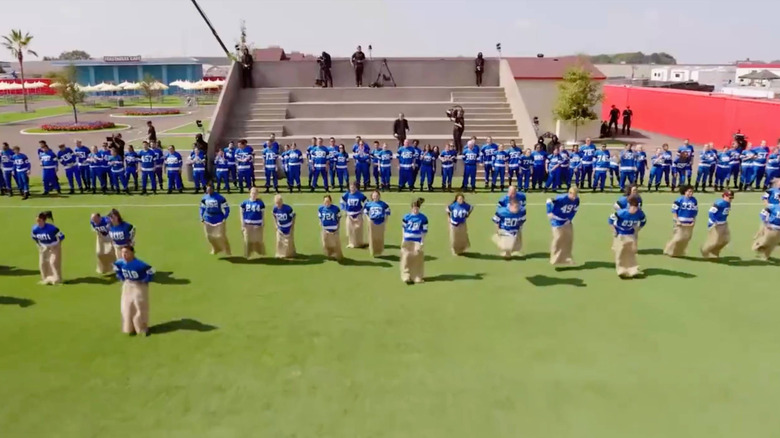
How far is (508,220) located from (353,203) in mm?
3575

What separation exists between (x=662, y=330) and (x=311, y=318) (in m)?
5.76

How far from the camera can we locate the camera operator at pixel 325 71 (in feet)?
97.2

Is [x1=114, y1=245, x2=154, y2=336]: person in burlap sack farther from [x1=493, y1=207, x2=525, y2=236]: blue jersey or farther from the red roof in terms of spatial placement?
the red roof

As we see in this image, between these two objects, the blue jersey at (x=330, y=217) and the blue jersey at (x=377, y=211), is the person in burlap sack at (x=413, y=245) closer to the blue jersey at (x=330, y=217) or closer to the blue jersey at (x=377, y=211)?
the blue jersey at (x=377, y=211)

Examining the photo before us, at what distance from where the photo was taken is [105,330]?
10.1 m

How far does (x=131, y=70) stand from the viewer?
105 meters

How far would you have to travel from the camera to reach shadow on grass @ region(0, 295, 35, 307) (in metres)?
11.3

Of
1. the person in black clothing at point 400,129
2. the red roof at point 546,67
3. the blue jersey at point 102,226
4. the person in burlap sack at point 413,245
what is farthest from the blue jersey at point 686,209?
the red roof at point 546,67

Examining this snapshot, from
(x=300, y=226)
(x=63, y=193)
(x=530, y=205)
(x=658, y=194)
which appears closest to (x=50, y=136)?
(x=63, y=193)

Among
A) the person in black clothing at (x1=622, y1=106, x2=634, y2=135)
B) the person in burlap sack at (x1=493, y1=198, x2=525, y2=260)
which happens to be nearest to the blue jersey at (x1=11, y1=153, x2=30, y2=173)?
the person in burlap sack at (x1=493, y1=198, x2=525, y2=260)

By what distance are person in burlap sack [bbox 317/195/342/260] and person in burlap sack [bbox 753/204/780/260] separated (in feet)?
30.9

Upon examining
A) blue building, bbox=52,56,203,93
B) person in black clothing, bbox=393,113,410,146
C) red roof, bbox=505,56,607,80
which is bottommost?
person in black clothing, bbox=393,113,410,146

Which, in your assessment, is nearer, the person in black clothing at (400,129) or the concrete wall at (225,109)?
the person in black clothing at (400,129)

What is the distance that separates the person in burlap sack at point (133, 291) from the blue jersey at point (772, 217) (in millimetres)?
12686
